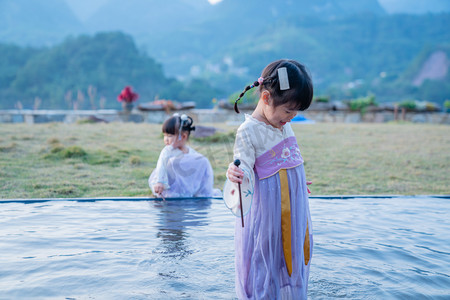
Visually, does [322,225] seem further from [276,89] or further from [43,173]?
[43,173]

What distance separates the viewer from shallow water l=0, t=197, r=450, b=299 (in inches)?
87.7

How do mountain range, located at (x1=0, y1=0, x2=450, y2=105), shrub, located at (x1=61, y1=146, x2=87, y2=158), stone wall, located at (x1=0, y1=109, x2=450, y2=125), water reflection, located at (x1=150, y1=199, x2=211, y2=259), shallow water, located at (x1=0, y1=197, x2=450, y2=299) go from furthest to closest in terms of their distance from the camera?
mountain range, located at (x1=0, y1=0, x2=450, y2=105)
stone wall, located at (x1=0, y1=109, x2=450, y2=125)
shrub, located at (x1=61, y1=146, x2=87, y2=158)
water reflection, located at (x1=150, y1=199, x2=211, y2=259)
shallow water, located at (x1=0, y1=197, x2=450, y2=299)

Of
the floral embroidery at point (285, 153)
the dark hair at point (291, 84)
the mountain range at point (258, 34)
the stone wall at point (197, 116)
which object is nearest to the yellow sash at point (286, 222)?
the floral embroidery at point (285, 153)

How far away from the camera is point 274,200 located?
2.07 metres

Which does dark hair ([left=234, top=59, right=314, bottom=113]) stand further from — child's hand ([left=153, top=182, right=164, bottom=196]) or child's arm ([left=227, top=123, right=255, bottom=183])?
child's hand ([left=153, top=182, right=164, bottom=196])

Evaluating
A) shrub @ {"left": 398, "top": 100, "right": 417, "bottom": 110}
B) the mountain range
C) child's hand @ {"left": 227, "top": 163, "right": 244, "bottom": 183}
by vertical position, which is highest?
the mountain range

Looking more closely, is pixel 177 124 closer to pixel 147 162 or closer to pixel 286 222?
pixel 286 222

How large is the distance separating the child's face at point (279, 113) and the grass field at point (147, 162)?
2911 millimetres

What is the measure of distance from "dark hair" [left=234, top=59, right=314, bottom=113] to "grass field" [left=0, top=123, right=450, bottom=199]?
9.80 ft

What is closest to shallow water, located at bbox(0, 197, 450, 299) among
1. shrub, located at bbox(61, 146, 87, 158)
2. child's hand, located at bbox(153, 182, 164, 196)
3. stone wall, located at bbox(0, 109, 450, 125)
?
child's hand, located at bbox(153, 182, 164, 196)


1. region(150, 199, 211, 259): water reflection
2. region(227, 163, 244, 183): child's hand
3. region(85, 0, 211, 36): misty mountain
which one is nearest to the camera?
region(227, 163, 244, 183): child's hand

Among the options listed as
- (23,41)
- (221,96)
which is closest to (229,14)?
(23,41)

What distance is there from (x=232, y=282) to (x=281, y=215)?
0.49 metres

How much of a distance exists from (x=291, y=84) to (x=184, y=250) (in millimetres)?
1279
